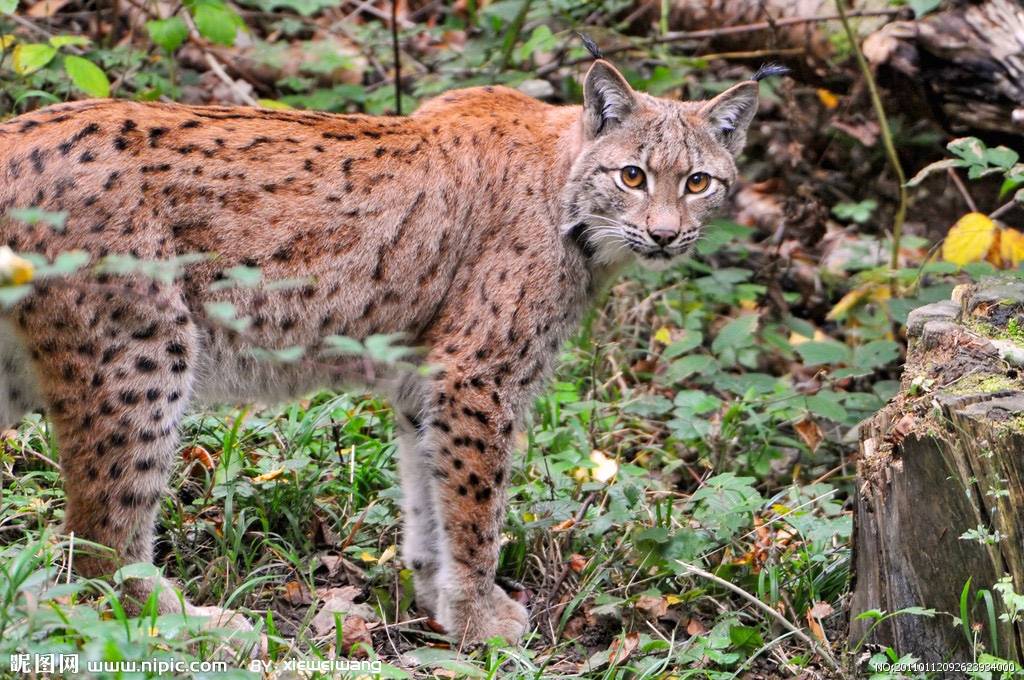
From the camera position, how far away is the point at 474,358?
514cm

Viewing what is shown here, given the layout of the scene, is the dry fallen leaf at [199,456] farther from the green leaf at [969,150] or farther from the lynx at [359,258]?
the green leaf at [969,150]

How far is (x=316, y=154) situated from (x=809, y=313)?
15.2 ft

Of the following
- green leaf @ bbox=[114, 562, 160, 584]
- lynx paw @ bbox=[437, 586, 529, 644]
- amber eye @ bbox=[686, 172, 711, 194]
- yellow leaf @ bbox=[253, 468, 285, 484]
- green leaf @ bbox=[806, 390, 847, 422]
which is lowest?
lynx paw @ bbox=[437, 586, 529, 644]

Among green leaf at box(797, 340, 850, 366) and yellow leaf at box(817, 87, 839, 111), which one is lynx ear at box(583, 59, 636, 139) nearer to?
green leaf at box(797, 340, 850, 366)

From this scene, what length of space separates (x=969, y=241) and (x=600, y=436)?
7.85 feet

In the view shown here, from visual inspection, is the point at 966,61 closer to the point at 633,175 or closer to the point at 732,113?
the point at 732,113

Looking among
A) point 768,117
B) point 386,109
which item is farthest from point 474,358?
point 768,117

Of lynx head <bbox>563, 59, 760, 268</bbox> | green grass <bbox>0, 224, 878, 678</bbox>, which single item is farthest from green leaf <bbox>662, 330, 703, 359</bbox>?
lynx head <bbox>563, 59, 760, 268</bbox>

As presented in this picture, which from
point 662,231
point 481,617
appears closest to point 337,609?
point 481,617

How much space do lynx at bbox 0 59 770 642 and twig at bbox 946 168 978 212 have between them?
350cm

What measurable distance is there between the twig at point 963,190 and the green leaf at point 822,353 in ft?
8.26

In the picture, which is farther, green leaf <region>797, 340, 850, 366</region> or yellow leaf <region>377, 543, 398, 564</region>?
green leaf <region>797, 340, 850, 366</region>

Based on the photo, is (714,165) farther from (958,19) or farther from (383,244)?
(958,19)

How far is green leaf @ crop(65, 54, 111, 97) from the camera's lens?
6496 mm
